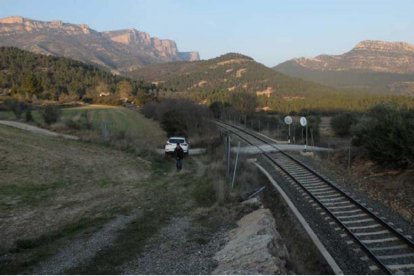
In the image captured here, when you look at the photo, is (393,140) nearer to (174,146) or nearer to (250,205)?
(250,205)

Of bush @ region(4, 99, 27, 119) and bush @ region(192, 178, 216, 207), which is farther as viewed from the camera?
→ bush @ region(4, 99, 27, 119)

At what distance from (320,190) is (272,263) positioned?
9.35 meters

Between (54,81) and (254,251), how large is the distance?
454 feet

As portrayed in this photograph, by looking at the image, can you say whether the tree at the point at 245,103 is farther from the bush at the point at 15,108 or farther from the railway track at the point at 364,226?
the railway track at the point at 364,226

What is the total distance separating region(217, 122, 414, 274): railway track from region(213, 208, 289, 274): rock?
2.07 metres

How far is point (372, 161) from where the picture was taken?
22094mm

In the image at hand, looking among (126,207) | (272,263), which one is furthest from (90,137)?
(272,263)

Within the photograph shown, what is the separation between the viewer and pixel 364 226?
12.3m

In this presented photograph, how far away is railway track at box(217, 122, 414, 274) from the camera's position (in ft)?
31.6

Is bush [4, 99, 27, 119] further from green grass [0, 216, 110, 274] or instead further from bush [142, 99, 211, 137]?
green grass [0, 216, 110, 274]

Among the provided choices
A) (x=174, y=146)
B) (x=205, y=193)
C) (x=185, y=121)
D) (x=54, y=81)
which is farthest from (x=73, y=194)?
(x=54, y=81)

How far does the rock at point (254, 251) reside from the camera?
330 inches

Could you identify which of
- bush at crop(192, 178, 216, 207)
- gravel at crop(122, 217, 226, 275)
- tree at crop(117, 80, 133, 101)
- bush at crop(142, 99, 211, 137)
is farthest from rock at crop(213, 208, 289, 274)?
tree at crop(117, 80, 133, 101)

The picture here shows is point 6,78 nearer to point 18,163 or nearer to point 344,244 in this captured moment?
point 18,163
